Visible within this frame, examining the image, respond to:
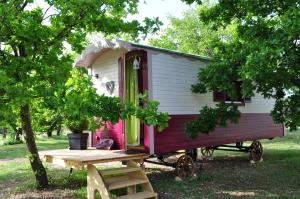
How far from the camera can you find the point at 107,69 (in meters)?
9.83

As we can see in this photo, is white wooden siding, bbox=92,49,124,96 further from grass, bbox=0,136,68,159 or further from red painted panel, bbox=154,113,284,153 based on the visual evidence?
grass, bbox=0,136,68,159

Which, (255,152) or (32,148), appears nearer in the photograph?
(32,148)

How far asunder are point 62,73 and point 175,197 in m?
3.44

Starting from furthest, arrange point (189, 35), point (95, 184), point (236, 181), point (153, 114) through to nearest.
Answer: point (189, 35) < point (236, 181) < point (95, 184) < point (153, 114)

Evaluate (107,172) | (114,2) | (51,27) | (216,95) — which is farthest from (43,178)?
(216,95)

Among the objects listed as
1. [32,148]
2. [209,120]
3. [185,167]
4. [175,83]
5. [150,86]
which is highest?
[175,83]

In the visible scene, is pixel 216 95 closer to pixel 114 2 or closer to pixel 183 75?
pixel 183 75

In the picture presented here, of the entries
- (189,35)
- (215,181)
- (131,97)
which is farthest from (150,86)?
(189,35)

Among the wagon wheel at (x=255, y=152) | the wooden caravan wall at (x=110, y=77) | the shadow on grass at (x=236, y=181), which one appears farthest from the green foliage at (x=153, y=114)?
the wagon wheel at (x=255, y=152)

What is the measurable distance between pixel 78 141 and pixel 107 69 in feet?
6.98

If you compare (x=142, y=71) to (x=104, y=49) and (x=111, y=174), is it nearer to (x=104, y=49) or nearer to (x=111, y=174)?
(x=104, y=49)

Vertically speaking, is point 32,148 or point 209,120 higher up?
point 209,120

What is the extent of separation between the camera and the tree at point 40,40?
6.49 metres

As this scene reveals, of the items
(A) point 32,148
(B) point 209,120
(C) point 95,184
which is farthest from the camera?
(B) point 209,120
